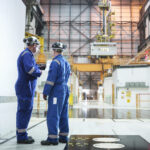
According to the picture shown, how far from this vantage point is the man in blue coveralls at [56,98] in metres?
3.42

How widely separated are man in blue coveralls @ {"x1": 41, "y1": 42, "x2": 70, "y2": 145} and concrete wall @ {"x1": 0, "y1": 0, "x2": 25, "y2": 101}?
118 cm

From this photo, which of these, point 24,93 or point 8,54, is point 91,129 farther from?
point 8,54

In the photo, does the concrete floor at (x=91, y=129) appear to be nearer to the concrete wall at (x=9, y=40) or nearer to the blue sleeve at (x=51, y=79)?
the blue sleeve at (x=51, y=79)

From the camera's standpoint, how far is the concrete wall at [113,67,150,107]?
772 inches

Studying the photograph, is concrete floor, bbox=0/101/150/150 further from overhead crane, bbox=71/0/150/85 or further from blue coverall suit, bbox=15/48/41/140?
overhead crane, bbox=71/0/150/85

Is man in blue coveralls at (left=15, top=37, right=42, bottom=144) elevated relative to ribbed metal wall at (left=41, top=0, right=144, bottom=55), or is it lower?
lower

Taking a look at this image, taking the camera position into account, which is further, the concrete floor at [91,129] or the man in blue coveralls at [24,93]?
the man in blue coveralls at [24,93]

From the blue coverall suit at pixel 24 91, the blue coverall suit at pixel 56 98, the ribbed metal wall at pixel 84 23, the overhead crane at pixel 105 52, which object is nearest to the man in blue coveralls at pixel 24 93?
A: the blue coverall suit at pixel 24 91

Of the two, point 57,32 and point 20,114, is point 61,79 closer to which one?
point 20,114

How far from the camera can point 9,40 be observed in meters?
4.46

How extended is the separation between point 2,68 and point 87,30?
31948 mm

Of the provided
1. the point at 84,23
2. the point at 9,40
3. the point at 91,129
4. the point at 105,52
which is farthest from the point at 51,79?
the point at 84,23

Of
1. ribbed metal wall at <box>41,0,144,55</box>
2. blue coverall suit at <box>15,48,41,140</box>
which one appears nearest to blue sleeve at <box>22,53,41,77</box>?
blue coverall suit at <box>15,48,41,140</box>

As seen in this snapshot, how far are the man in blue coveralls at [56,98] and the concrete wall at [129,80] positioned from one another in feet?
55.3
